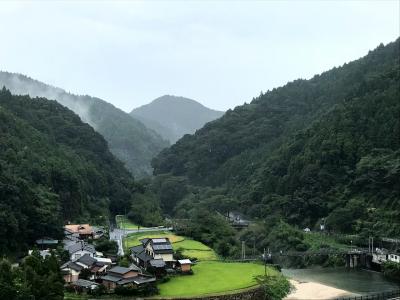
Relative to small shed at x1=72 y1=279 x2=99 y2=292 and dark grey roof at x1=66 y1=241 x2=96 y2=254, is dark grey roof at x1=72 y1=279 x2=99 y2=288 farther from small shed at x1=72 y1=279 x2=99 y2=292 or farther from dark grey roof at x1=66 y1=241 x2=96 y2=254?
dark grey roof at x1=66 y1=241 x2=96 y2=254

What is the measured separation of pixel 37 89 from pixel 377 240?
155 m

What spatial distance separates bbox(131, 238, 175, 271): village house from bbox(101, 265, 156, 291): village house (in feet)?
8.88

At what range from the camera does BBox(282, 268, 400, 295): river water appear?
126 feet

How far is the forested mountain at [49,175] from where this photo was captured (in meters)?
42.5

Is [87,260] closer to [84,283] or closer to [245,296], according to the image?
[84,283]

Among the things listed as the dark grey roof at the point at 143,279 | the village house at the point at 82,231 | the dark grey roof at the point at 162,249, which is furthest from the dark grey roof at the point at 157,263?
the village house at the point at 82,231

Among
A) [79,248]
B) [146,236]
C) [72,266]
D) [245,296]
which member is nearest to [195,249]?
[146,236]

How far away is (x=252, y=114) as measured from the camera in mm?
106375

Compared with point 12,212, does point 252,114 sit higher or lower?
higher

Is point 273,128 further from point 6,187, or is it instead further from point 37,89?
point 37,89

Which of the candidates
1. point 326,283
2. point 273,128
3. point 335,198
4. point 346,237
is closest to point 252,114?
point 273,128

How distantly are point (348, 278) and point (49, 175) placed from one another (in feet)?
100

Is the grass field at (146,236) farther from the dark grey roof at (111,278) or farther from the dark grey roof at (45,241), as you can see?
the dark grey roof at (111,278)

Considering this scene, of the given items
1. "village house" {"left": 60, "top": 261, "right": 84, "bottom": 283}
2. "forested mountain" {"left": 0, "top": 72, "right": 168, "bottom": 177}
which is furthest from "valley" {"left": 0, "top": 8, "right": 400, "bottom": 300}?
"forested mountain" {"left": 0, "top": 72, "right": 168, "bottom": 177}
